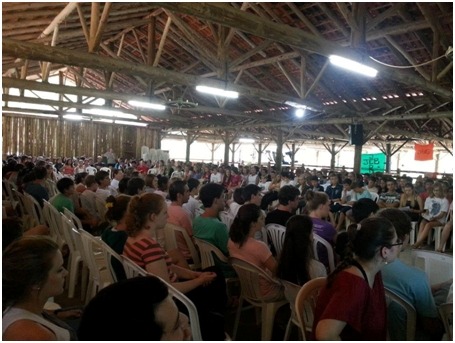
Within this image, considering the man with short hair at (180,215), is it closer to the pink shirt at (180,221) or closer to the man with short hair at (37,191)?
the pink shirt at (180,221)

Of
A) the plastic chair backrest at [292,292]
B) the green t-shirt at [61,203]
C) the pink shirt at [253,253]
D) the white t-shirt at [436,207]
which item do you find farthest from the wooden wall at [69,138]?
the plastic chair backrest at [292,292]

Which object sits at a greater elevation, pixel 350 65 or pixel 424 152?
pixel 350 65

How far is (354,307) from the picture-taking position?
5.32 ft

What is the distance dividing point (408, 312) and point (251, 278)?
110 cm

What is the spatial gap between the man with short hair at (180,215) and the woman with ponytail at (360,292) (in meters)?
2.06

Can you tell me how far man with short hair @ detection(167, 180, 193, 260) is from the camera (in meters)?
3.66

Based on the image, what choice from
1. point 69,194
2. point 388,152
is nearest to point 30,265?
point 69,194

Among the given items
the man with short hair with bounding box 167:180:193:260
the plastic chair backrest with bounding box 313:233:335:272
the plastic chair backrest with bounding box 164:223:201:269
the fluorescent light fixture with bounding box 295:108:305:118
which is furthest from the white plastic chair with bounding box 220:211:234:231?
the fluorescent light fixture with bounding box 295:108:305:118

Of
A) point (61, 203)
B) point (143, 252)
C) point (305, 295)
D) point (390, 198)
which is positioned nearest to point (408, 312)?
point (305, 295)

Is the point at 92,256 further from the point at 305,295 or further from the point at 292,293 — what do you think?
the point at 305,295

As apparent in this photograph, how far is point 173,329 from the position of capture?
4.34ft

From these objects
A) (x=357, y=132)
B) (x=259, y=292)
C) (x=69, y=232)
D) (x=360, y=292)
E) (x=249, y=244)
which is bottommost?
(x=259, y=292)

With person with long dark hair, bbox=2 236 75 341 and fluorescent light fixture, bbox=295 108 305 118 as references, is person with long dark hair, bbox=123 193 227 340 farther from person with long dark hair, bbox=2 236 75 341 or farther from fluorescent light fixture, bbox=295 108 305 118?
fluorescent light fixture, bbox=295 108 305 118

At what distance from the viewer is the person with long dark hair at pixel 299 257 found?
9.02ft
